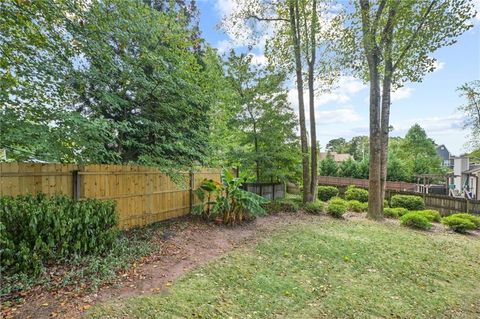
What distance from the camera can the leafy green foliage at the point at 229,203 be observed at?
285 inches

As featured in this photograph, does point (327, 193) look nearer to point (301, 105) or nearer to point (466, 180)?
point (301, 105)

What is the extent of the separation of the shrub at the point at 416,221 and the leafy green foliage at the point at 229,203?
17.5 ft

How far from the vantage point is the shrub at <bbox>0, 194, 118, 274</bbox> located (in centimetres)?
318

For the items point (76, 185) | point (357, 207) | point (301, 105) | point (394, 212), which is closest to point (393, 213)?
point (394, 212)

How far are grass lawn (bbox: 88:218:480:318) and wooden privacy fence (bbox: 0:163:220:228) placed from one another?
2.74 meters

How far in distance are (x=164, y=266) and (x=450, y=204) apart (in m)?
13.2

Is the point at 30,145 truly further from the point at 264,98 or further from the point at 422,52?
the point at 422,52

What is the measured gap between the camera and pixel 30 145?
12.5 feet

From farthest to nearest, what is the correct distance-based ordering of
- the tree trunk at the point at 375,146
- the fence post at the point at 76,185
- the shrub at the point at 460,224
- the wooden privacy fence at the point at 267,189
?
the wooden privacy fence at the point at 267,189 → the tree trunk at the point at 375,146 → the shrub at the point at 460,224 → the fence post at the point at 76,185

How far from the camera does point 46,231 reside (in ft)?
11.3

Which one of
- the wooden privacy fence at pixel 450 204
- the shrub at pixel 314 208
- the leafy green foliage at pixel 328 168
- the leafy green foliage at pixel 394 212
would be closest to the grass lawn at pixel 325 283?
the shrub at pixel 314 208

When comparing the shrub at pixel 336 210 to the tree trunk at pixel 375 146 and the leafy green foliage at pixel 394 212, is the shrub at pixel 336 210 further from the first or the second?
the leafy green foliage at pixel 394 212

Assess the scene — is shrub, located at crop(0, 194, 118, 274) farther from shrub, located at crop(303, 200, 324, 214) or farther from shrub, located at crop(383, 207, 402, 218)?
shrub, located at crop(383, 207, 402, 218)

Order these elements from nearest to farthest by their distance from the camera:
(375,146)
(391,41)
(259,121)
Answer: (391,41), (375,146), (259,121)
